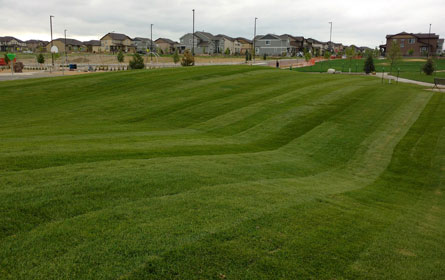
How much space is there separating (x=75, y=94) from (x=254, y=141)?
18519 millimetres

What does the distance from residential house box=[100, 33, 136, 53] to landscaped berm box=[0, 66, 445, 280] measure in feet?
475

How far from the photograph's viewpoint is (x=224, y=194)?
303 inches

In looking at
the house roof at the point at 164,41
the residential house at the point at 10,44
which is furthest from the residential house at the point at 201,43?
the residential house at the point at 10,44

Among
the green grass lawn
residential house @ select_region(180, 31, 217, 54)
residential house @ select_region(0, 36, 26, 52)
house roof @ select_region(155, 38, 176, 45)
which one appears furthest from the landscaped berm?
residential house @ select_region(0, 36, 26, 52)

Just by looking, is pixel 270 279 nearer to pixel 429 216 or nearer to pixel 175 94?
pixel 429 216

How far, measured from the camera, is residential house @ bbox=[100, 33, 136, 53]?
153500mm

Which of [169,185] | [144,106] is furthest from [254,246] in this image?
[144,106]

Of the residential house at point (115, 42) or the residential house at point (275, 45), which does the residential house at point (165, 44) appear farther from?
the residential house at point (275, 45)

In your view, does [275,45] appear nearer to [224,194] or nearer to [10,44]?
[10,44]

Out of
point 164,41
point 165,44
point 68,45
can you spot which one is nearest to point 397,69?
point 165,44

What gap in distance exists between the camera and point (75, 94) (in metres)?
27.2

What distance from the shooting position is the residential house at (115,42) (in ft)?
504

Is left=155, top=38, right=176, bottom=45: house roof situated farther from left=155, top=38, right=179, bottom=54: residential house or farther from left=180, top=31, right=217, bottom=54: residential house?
left=180, top=31, right=217, bottom=54: residential house

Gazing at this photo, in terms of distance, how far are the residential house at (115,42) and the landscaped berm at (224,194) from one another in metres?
145
